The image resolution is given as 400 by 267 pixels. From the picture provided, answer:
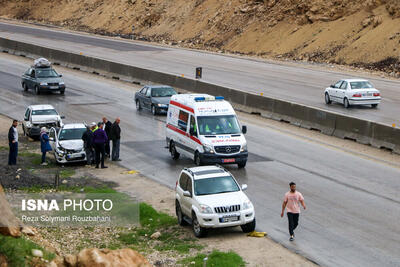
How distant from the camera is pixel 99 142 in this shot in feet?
81.6

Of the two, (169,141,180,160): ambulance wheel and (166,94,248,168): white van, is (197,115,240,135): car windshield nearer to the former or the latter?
(166,94,248,168): white van

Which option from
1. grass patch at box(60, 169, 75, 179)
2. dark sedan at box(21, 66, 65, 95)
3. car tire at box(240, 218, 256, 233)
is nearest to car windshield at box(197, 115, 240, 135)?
grass patch at box(60, 169, 75, 179)

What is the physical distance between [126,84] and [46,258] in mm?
35548

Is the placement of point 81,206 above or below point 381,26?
below

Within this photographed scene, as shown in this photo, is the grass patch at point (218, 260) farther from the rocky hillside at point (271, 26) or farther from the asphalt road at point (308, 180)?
the rocky hillside at point (271, 26)

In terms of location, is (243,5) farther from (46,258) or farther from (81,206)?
(46,258)

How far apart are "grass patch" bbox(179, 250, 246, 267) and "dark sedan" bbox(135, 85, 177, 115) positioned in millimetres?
20128

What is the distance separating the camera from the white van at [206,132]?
2394 cm

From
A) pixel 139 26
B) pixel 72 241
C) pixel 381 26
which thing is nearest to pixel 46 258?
pixel 72 241

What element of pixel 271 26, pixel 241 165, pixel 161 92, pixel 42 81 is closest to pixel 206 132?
pixel 241 165

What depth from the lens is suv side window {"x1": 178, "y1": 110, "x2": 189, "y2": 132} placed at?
25406 millimetres

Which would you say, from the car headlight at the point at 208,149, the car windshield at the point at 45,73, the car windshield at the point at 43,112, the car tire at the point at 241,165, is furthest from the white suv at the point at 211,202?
the car windshield at the point at 45,73

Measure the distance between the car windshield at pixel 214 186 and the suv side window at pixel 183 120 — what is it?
294 inches

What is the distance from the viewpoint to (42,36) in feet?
254
